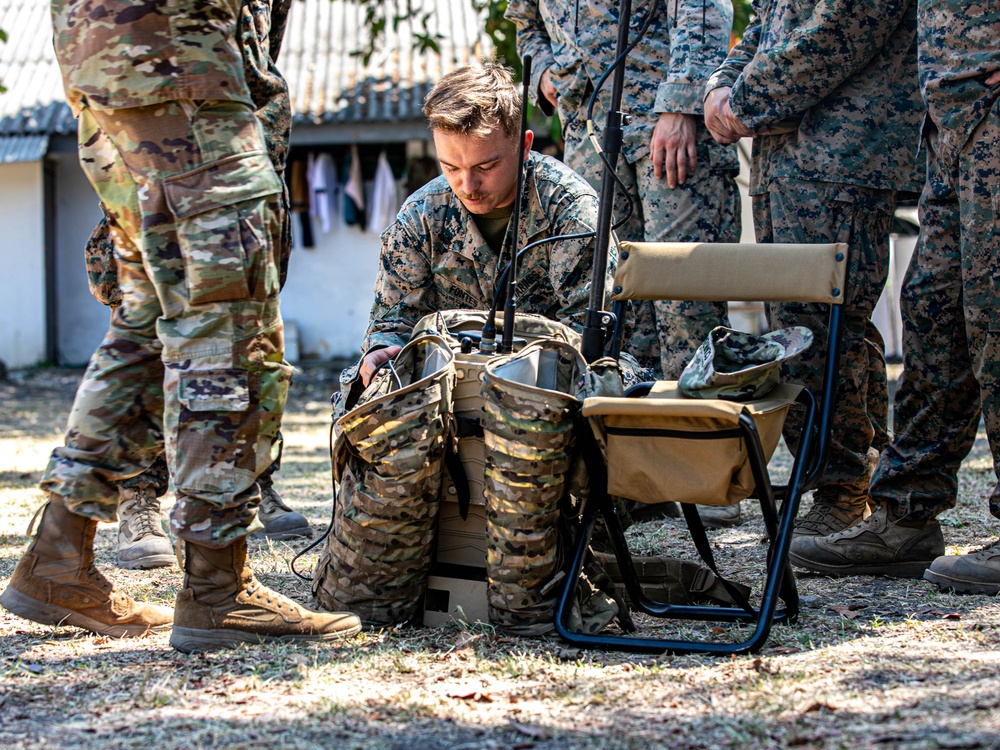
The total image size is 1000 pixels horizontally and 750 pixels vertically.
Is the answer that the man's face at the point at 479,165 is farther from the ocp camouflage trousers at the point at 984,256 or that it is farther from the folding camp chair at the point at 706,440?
the ocp camouflage trousers at the point at 984,256

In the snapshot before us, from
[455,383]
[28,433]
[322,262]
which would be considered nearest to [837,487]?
[455,383]

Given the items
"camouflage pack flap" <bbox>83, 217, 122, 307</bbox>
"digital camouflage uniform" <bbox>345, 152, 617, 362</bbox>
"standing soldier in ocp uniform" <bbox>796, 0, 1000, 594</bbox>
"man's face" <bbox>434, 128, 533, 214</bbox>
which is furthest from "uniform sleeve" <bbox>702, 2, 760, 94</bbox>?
"camouflage pack flap" <bbox>83, 217, 122, 307</bbox>

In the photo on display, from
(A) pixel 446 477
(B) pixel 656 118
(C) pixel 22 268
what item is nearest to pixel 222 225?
(A) pixel 446 477

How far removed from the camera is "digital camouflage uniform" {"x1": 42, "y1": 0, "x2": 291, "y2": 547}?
8.26ft

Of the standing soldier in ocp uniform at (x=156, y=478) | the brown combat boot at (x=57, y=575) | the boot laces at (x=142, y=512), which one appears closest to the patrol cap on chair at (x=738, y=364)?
the standing soldier in ocp uniform at (x=156, y=478)

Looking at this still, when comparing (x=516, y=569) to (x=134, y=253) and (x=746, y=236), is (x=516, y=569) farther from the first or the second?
(x=746, y=236)

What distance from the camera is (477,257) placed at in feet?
11.8

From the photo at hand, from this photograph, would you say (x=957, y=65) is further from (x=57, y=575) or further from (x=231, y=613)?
(x=57, y=575)

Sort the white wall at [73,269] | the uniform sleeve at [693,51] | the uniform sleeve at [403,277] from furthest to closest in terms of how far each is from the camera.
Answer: the white wall at [73,269]
the uniform sleeve at [693,51]
the uniform sleeve at [403,277]

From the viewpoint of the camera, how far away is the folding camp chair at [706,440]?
2.48m

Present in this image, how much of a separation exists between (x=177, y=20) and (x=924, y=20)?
2.08 m

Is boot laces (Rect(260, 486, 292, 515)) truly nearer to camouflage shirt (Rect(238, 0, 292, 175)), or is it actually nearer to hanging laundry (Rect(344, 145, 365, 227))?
camouflage shirt (Rect(238, 0, 292, 175))

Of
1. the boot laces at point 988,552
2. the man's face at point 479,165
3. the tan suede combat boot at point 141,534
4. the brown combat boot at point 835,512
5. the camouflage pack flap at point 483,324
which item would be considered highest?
the man's face at point 479,165

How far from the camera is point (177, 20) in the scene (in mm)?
2541
